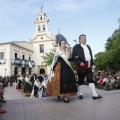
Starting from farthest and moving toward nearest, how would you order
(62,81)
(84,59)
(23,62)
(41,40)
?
(41,40) < (23,62) < (84,59) < (62,81)

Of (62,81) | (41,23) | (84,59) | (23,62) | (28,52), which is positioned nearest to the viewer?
(62,81)

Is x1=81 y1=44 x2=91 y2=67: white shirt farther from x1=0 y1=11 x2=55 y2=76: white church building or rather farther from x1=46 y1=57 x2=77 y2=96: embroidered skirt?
x1=0 y1=11 x2=55 y2=76: white church building

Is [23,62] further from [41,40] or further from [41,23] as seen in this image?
[41,23]

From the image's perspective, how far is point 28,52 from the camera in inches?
2089

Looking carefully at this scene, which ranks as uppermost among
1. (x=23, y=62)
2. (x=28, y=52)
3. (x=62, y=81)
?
(x=28, y=52)

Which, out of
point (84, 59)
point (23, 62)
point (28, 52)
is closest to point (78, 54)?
point (84, 59)

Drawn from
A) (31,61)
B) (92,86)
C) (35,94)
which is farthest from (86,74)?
(31,61)

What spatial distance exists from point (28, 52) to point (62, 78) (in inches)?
1866

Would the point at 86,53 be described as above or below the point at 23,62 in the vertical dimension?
below

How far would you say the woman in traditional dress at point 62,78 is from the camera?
6.11 m

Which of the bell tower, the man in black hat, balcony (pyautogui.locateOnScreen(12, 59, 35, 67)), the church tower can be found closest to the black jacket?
the man in black hat

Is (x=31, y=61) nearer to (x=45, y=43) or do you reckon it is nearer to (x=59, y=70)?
(x=45, y=43)

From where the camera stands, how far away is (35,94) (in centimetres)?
→ 1398

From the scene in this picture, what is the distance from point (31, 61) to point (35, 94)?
39347 millimetres
